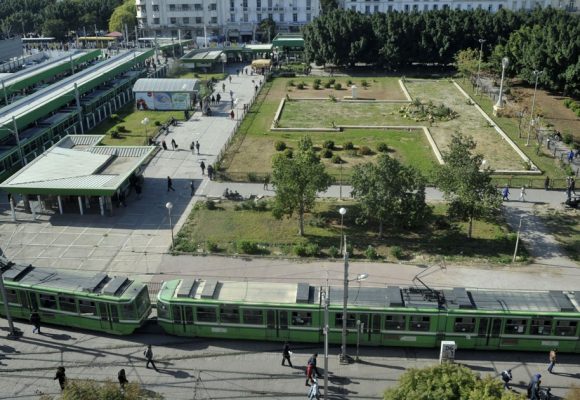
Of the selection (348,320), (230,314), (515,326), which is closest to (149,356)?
(230,314)

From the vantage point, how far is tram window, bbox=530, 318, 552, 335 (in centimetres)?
2620

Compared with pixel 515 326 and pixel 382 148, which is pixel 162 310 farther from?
pixel 382 148

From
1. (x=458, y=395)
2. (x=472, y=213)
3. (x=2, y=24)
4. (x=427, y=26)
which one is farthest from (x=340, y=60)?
(x=2, y=24)

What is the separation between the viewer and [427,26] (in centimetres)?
9219

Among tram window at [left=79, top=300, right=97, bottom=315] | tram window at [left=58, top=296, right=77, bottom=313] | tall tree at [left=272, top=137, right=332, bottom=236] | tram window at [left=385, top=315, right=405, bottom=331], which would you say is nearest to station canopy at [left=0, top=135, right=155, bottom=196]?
tall tree at [left=272, top=137, right=332, bottom=236]

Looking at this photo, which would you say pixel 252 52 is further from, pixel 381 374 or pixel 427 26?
Result: pixel 381 374

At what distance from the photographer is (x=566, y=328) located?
2628 cm

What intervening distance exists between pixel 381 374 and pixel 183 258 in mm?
15431

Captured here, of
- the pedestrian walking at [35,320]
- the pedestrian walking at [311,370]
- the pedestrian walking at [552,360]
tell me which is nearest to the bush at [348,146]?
the pedestrian walking at [552,360]

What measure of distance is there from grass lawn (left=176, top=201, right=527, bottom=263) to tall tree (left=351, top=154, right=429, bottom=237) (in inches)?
75.0

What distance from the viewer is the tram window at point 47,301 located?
28.6m

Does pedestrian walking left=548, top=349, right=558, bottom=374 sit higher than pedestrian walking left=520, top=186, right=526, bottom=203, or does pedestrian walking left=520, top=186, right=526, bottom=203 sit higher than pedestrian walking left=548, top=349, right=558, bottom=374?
pedestrian walking left=520, top=186, right=526, bottom=203

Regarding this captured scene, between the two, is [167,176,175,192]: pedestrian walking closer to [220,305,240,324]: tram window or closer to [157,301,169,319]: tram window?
[157,301,169,319]: tram window

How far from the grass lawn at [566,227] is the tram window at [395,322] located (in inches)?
596
